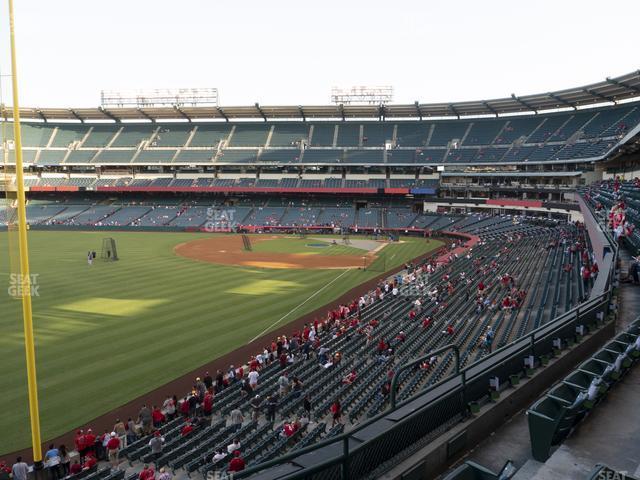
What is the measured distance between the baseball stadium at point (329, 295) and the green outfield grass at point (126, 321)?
0.52 ft

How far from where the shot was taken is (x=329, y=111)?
8644 centimetres

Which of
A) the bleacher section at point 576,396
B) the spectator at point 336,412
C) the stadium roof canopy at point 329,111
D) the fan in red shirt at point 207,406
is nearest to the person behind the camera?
the bleacher section at point 576,396

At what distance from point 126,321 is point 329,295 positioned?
532 inches

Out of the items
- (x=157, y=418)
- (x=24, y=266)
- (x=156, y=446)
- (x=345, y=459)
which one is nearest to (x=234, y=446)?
(x=156, y=446)

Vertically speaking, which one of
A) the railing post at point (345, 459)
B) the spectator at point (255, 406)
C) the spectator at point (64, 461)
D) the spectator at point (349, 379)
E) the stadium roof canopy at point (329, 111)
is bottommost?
the spectator at point (64, 461)

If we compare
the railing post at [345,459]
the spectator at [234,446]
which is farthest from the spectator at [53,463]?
the railing post at [345,459]

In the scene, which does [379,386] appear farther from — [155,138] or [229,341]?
[155,138]

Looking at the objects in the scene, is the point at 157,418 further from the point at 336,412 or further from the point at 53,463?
the point at 336,412

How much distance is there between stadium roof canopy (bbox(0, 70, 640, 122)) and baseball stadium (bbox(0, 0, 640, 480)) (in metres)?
0.68

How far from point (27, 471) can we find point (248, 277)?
26287 millimetres

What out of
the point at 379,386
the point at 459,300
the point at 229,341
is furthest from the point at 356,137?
the point at 379,386

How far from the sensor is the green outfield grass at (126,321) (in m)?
16.2

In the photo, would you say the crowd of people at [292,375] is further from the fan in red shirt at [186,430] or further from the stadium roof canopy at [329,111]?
the stadium roof canopy at [329,111]

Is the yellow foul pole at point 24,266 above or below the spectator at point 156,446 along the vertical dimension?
above
